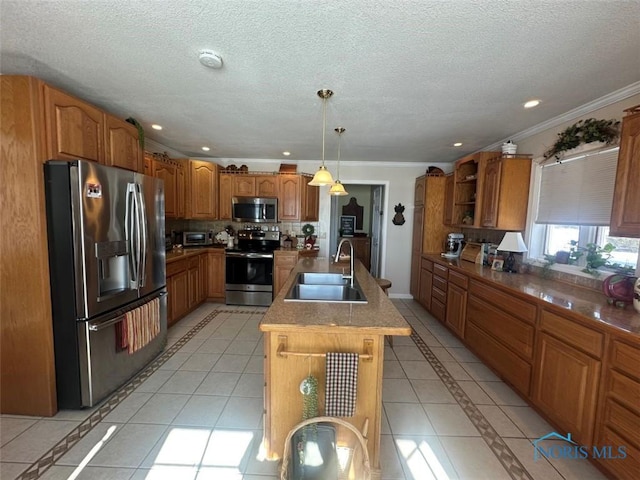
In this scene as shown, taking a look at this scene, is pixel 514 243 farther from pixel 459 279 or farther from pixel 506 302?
pixel 506 302

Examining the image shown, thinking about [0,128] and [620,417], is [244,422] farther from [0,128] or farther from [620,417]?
[0,128]

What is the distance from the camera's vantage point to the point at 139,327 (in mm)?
2301

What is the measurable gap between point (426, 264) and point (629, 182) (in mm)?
2628

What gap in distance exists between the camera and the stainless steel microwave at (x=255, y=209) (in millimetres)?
4484

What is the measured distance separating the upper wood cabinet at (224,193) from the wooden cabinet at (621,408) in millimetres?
4544

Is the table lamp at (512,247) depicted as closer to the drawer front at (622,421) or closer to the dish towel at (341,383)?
the drawer front at (622,421)

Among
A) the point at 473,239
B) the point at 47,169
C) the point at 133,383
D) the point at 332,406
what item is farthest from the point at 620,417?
the point at 47,169

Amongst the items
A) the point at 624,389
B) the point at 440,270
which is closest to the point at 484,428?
the point at 624,389

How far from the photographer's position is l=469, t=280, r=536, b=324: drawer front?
80.7 inches

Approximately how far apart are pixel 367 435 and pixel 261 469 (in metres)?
0.64

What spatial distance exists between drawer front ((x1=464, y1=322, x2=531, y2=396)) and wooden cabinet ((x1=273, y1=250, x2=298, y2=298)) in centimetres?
251

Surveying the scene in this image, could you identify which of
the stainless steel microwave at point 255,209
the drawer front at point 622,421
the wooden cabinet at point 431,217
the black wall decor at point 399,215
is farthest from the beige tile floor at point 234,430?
the black wall decor at point 399,215

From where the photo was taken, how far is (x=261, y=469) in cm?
154

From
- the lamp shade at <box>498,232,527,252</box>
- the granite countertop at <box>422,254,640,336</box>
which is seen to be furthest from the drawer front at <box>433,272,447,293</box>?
the lamp shade at <box>498,232,527,252</box>
